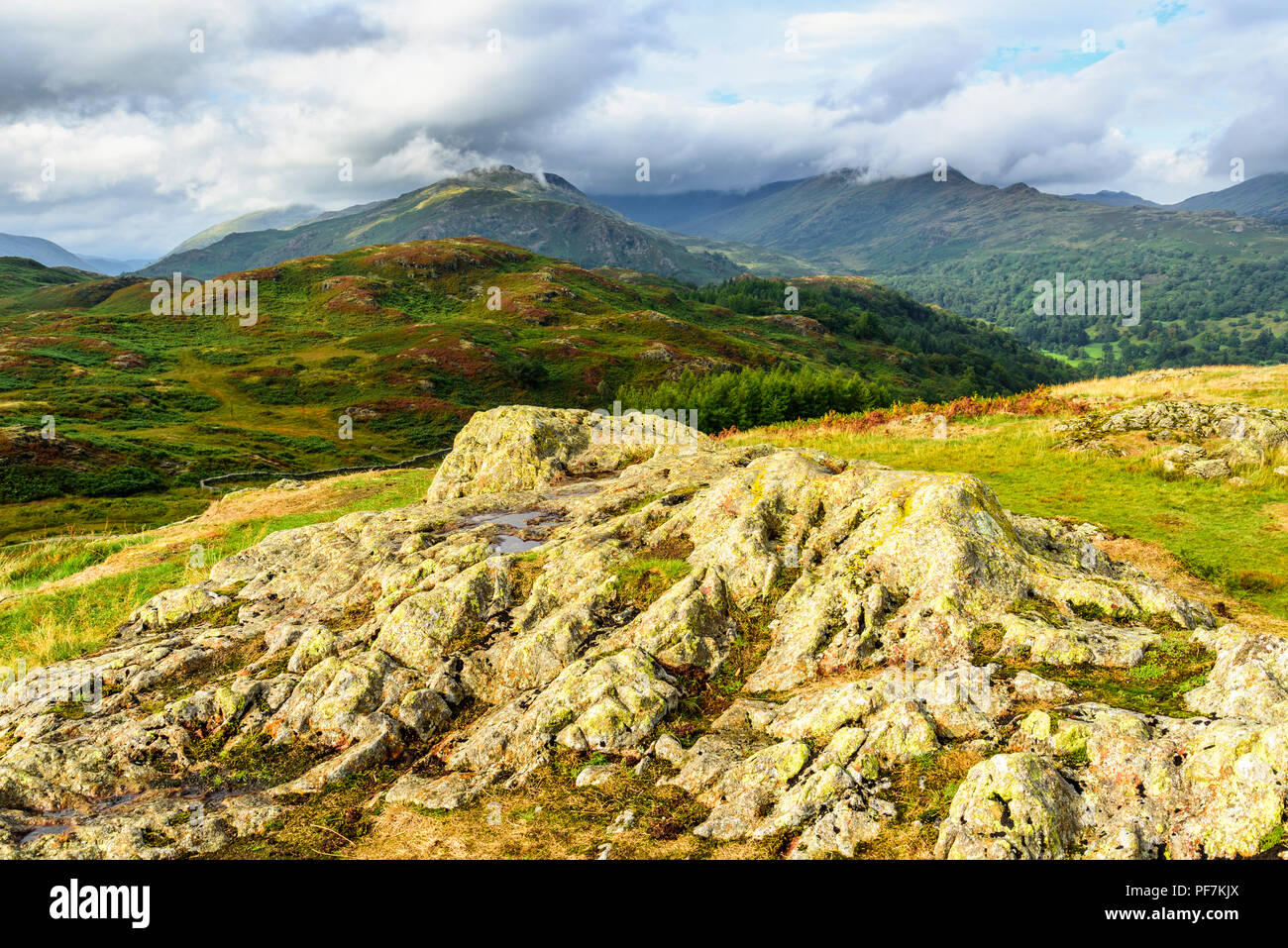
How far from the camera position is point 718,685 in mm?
11812

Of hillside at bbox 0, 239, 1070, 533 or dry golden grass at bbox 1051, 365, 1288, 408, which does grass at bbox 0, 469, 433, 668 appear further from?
dry golden grass at bbox 1051, 365, 1288, 408

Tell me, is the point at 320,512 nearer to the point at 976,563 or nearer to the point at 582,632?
the point at 582,632

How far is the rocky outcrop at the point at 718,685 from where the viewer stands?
765 cm

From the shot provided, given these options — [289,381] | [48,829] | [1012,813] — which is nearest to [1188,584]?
[1012,813]

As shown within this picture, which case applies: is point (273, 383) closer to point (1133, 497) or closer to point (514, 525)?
point (514, 525)

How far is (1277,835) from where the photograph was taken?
641cm

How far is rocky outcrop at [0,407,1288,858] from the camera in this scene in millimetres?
7652

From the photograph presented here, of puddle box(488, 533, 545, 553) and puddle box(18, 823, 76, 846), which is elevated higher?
puddle box(488, 533, 545, 553)

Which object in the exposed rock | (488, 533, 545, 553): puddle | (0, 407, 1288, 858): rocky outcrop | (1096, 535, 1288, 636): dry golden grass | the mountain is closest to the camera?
the exposed rock

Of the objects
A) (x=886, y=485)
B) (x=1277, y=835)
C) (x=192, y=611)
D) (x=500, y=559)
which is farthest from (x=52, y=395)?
(x=1277, y=835)

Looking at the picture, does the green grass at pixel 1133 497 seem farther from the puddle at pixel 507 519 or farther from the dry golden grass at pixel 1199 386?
the puddle at pixel 507 519

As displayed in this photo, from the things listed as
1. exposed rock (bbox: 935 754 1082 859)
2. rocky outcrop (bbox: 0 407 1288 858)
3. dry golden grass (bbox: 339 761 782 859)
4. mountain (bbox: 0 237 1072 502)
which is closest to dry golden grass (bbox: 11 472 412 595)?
rocky outcrop (bbox: 0 407 1288 858)

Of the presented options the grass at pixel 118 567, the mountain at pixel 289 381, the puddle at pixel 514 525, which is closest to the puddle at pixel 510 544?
the puddle at pixel 514 525
